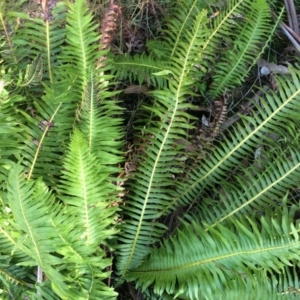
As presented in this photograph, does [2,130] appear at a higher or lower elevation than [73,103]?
lower

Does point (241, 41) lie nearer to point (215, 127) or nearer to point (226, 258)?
point (215, 127)

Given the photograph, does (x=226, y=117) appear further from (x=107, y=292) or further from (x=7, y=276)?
(x=7, y=276)

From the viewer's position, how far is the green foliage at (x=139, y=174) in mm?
1521

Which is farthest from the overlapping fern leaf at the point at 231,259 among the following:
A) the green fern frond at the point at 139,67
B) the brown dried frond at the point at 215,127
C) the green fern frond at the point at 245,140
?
the green fern frond at the point at 139,67

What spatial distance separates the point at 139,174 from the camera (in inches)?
70.4

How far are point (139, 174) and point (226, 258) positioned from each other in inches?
19.8

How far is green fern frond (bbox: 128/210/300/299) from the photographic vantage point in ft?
5.00

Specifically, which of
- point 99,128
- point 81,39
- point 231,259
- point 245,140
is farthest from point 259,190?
point 81,39

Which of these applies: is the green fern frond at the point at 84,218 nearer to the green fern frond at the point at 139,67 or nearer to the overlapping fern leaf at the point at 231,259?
the overlapping fern leaf at the point at 231,259

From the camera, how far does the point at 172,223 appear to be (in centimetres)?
198

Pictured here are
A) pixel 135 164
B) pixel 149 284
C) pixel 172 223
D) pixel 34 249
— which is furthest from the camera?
pixel 172 223

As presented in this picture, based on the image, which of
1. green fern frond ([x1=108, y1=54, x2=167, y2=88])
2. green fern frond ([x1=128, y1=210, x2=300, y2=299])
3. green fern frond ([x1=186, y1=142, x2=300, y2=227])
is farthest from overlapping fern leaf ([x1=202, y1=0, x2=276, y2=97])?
green fern frond ([x1=128, y1=210, x2=300, y2=299])

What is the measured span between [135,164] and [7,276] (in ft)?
2.25

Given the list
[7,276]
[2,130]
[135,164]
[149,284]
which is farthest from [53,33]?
[149,284]
